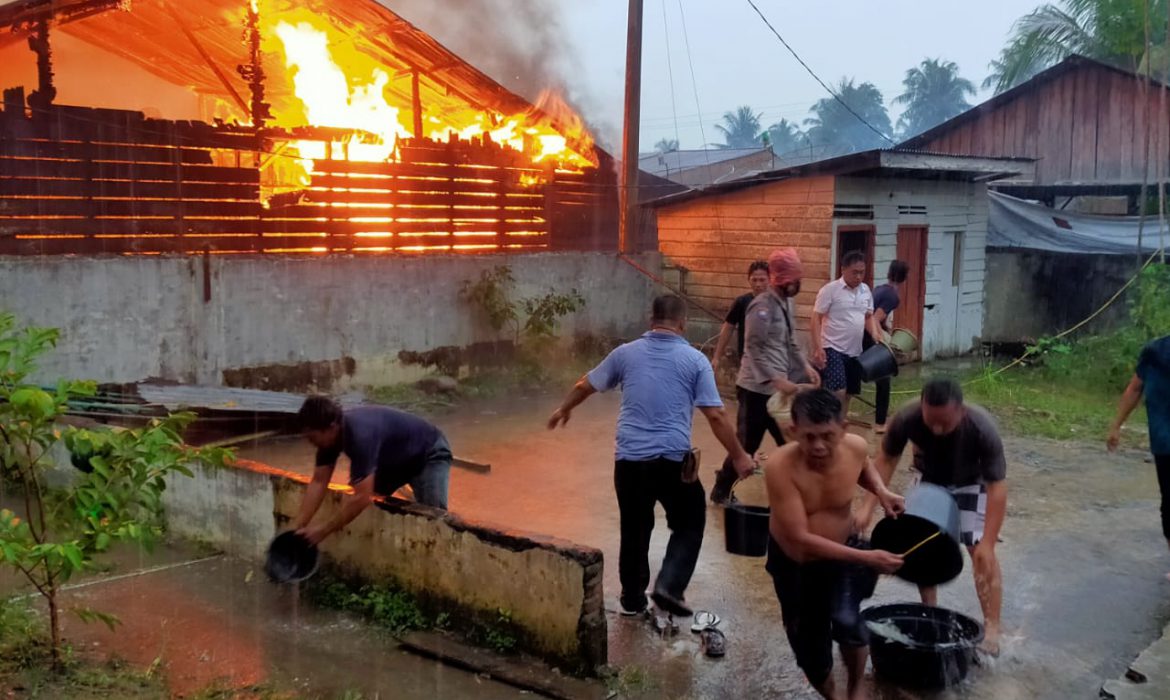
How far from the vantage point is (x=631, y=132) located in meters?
15.3

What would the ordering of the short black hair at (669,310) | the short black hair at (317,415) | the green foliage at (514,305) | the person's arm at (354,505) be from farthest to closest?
1. the green foliage at (514,305)
2. the short black hair at (669,310)
3. the person's arm at (354,505)
4. the short black hair at (317,415)

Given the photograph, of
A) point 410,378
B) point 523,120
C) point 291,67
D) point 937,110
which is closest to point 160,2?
point 291,67

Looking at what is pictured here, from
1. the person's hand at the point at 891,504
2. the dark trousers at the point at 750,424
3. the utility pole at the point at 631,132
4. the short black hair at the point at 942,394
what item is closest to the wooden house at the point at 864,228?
the utility pole at the point at 631,132

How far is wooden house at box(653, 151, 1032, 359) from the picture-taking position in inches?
523

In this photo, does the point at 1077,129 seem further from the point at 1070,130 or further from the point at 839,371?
the point at 839,371

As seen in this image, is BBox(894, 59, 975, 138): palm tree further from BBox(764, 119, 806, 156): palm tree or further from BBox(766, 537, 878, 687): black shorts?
BBox(766, 537, 878, 687): black shorts

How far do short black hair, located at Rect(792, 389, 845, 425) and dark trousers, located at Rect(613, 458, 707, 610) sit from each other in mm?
1345

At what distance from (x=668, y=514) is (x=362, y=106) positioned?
12784 mm

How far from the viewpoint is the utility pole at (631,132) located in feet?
49.7

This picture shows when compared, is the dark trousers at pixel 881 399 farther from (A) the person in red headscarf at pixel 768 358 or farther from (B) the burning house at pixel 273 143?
(B) the burning house at pixel 273 143

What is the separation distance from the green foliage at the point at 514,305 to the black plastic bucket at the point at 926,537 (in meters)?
9.09

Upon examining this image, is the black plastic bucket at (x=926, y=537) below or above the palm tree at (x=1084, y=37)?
below

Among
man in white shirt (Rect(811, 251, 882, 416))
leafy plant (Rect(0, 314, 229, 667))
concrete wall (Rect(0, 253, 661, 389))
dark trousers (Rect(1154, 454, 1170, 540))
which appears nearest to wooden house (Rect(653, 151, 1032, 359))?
concrete wall (Rect(0, 253, 661, 389))

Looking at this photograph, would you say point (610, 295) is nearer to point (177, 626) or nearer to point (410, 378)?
point (410, 378)
